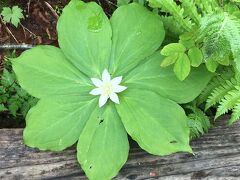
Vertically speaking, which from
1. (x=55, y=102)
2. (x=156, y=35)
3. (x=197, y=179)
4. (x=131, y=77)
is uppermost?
(x=156, y=35)

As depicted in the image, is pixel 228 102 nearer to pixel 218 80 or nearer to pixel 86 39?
pixel 218 80

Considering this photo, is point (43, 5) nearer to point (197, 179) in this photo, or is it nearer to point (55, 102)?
point (55, 102)

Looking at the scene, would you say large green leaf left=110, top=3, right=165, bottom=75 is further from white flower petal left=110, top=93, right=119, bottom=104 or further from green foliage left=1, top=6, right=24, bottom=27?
green foliage left=1, top=6, right=24, bottom=27

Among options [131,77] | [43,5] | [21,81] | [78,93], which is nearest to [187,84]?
[131,77]

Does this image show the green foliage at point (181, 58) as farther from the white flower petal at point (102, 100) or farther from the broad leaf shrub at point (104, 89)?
the white flower petal at point (102, 100)

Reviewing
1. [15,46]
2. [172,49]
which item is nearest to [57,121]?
[172,49]
